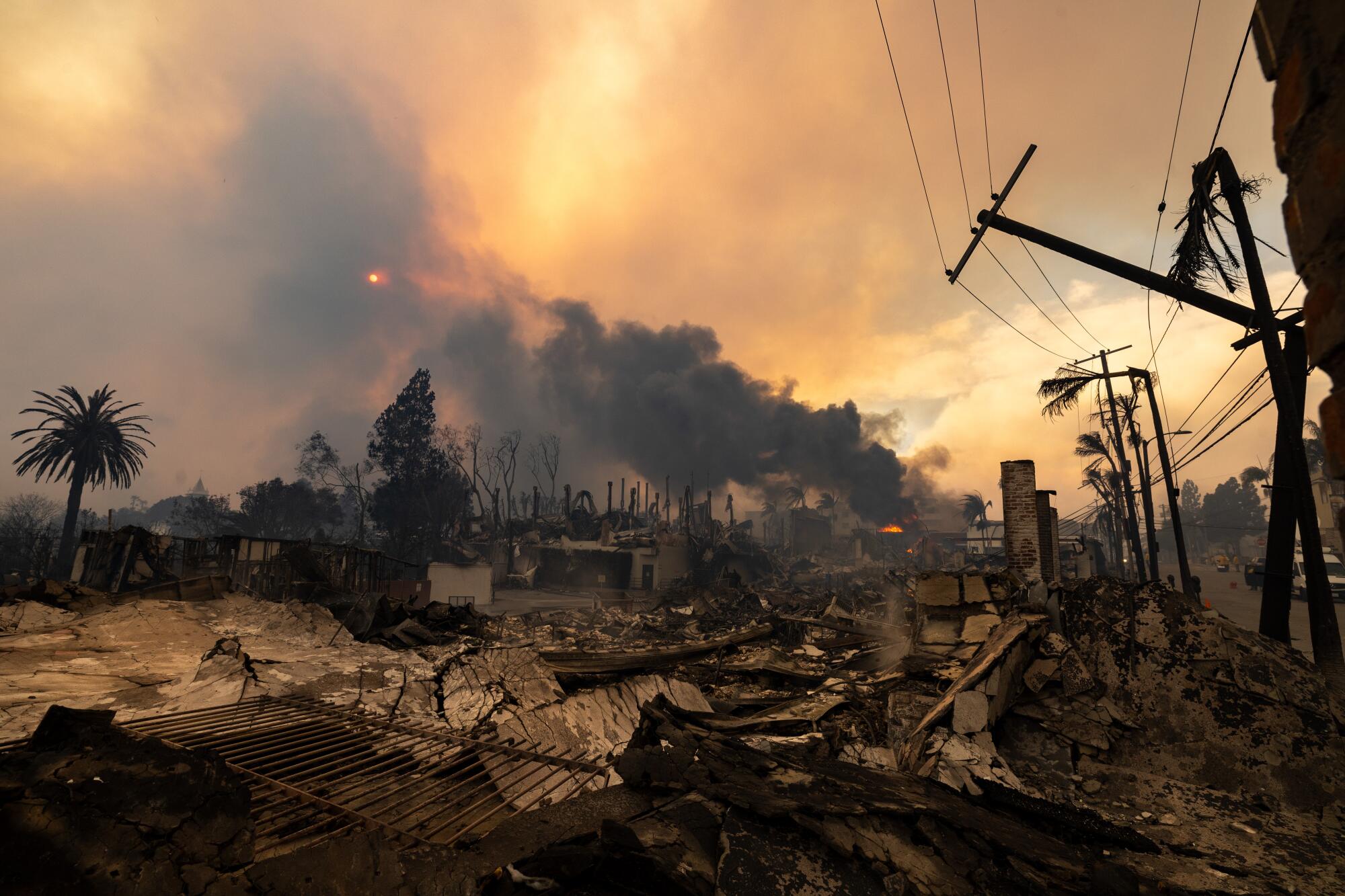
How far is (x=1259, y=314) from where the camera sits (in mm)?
7879

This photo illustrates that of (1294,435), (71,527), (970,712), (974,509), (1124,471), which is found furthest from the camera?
(974,509)

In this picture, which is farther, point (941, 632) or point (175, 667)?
point (941, 632)

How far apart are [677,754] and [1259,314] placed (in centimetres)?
982

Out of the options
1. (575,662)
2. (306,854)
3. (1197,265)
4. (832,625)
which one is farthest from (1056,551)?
(306,854)

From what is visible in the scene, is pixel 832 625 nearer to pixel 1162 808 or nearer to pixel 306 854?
pixel 1162 808

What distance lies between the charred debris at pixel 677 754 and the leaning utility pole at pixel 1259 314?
1.97 m

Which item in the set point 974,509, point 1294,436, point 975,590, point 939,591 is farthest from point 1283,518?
point 974,509

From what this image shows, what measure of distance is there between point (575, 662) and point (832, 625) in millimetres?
6323

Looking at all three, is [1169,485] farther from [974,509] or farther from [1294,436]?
[974,509]

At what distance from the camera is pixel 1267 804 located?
4.88 meters

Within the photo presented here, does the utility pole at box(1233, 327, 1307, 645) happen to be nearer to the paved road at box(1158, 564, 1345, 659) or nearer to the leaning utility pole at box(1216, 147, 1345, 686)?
the leaning utility pole at box(1216, 147, 1345, 686)

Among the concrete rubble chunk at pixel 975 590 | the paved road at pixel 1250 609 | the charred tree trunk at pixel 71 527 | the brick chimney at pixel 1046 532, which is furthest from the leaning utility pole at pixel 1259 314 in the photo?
the charred tree trunk at pixel 71 527

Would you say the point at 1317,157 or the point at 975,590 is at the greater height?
the point at 1317,157

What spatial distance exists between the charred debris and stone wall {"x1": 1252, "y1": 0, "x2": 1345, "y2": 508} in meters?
2.69
